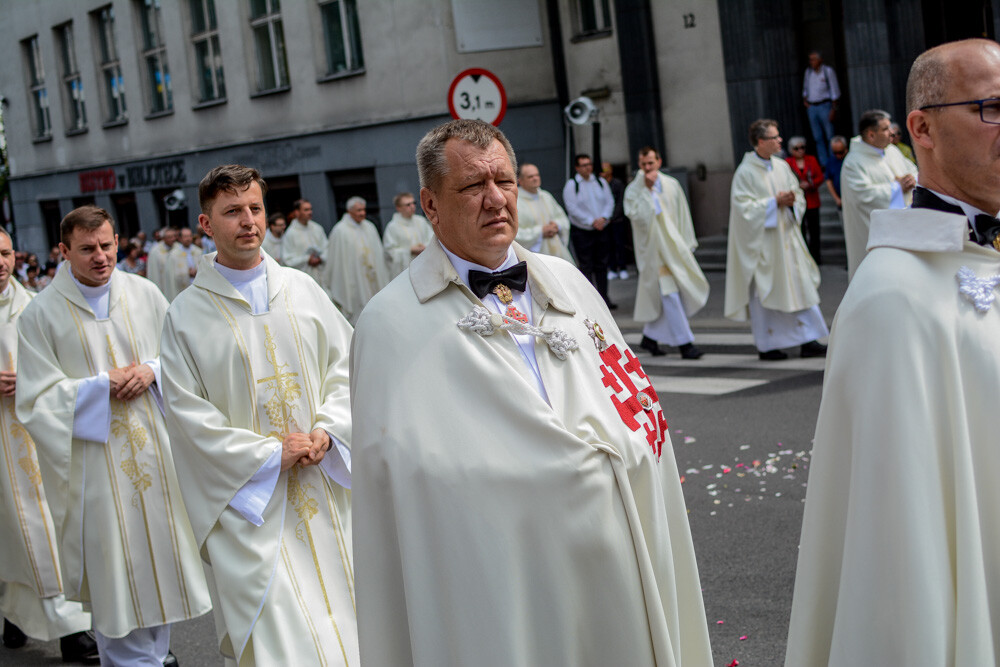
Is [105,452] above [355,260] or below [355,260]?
below

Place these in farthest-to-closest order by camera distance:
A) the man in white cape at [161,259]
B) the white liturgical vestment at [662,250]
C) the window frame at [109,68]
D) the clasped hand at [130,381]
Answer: the window frame at [109,68], the man in white cape at [161,259], the white liturgical vestment at [662,250], the clasped hand at [130,381]

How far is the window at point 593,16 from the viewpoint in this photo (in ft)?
67.2

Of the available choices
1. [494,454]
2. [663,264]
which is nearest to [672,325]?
[663,264]

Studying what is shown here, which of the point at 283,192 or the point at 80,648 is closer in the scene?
the point at 80,648

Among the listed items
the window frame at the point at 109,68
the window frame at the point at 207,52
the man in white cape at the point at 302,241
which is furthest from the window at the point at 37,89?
the man in white cape at the point at 302,241

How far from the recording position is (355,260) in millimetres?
16797

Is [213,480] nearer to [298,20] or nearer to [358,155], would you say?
[358,155]

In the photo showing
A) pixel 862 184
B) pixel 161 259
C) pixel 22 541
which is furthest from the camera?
pixel 161 259

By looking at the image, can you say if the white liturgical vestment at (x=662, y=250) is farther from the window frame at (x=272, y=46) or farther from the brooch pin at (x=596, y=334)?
the window frame at (x=272, y=46)

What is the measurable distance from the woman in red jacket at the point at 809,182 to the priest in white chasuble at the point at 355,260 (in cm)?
535

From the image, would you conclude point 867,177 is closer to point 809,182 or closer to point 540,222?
point 809,182

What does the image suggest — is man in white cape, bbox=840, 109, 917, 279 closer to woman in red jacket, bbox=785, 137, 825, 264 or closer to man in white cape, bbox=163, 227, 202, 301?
woman in red jacket, bbox=785, 137, 825, 264

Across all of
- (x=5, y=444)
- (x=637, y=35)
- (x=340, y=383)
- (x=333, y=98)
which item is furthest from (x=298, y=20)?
(x=340, y=383)

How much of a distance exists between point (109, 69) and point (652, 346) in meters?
23.0
